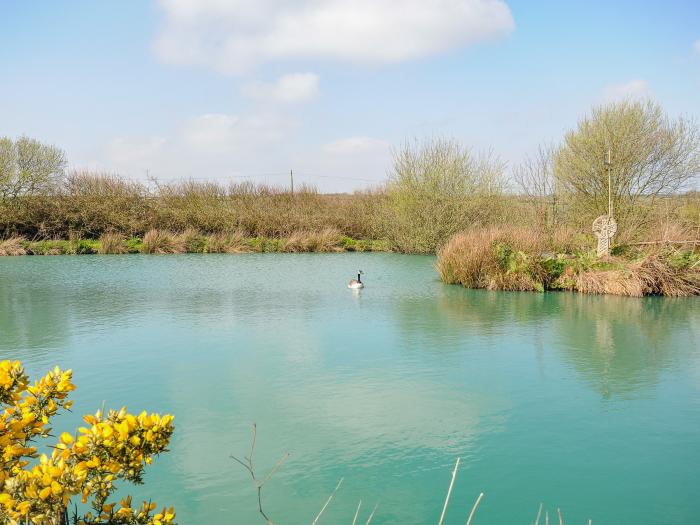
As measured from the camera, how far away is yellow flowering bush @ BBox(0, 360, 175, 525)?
79.6 inches

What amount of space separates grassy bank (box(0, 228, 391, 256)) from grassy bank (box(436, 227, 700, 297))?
1121cm

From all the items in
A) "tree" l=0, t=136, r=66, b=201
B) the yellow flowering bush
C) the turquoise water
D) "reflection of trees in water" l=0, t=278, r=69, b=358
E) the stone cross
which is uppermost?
"tree" l=0, t=136, r=66, b=201

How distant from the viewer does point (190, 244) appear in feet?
87.6

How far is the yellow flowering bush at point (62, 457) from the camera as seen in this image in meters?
2.02

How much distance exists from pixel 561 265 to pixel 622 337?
5.32 m

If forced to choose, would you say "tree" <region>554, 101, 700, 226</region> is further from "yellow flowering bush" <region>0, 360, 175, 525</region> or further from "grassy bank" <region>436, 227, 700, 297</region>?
"yellow flowering bush" <region>0, 360, 175, 525</region>

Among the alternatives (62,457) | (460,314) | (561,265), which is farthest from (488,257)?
(62,457)

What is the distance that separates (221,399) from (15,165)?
90.3 feet

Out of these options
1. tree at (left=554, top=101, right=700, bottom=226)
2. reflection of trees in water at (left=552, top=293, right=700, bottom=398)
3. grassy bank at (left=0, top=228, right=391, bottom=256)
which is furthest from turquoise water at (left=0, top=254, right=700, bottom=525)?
grassy bank at (left=0, top=228, right=391, bottom=256)

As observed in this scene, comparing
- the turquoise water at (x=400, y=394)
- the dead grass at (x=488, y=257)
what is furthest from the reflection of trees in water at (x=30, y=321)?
the dead grass at (x=488, y=257)

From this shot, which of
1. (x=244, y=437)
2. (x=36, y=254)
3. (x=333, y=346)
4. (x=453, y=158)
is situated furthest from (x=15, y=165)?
(x=244, y=437)

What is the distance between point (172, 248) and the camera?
26.3m

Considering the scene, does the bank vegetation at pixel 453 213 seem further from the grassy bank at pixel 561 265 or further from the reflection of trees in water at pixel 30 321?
the reflection of trees in water at pixel 30 321

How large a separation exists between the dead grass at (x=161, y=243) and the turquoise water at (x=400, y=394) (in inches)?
492
